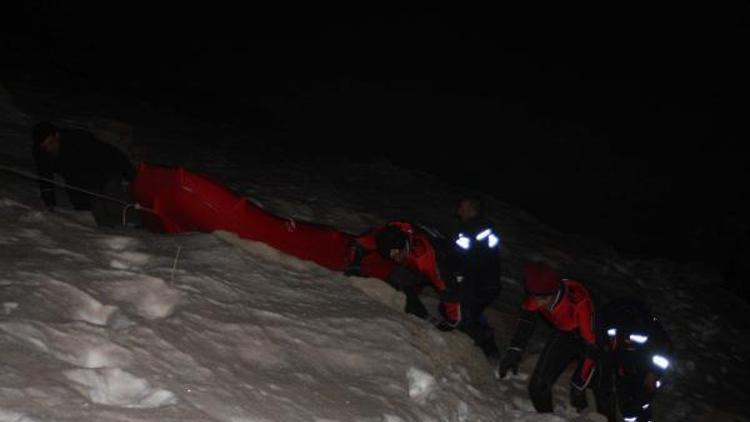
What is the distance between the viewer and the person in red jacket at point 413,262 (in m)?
5.17

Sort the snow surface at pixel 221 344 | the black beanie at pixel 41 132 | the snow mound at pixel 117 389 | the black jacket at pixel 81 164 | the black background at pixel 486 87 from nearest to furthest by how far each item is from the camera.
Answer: the snow mound at pixel 117 389 < the snow surface at pixel 221 344 < the black beanie at pixel 41 132 < the black jacket at pixel 81 164 < the black background at pixel 486 87

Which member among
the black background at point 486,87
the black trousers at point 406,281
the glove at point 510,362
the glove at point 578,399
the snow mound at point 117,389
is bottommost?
the glove at point 578,399

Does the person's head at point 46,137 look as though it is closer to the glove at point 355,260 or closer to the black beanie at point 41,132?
the black beanie at point 41,132

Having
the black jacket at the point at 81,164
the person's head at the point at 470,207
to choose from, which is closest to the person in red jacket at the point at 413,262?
the person's head at the point at 470,207

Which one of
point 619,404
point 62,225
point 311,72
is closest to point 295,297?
point 62,225

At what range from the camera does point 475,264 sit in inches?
212

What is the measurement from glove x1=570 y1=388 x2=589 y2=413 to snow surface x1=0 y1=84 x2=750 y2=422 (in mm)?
120

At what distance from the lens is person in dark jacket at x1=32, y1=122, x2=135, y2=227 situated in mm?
5219

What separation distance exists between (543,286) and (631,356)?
838mm

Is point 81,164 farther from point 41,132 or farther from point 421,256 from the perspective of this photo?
point 421,256

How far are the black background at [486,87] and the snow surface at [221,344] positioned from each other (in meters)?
6.79

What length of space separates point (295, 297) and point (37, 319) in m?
1.79

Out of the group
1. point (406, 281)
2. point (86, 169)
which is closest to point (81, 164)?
point (86, 169)

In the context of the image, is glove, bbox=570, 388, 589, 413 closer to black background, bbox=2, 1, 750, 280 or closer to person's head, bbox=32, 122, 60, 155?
A: person's head, bbox=32, 122, 60, 155
